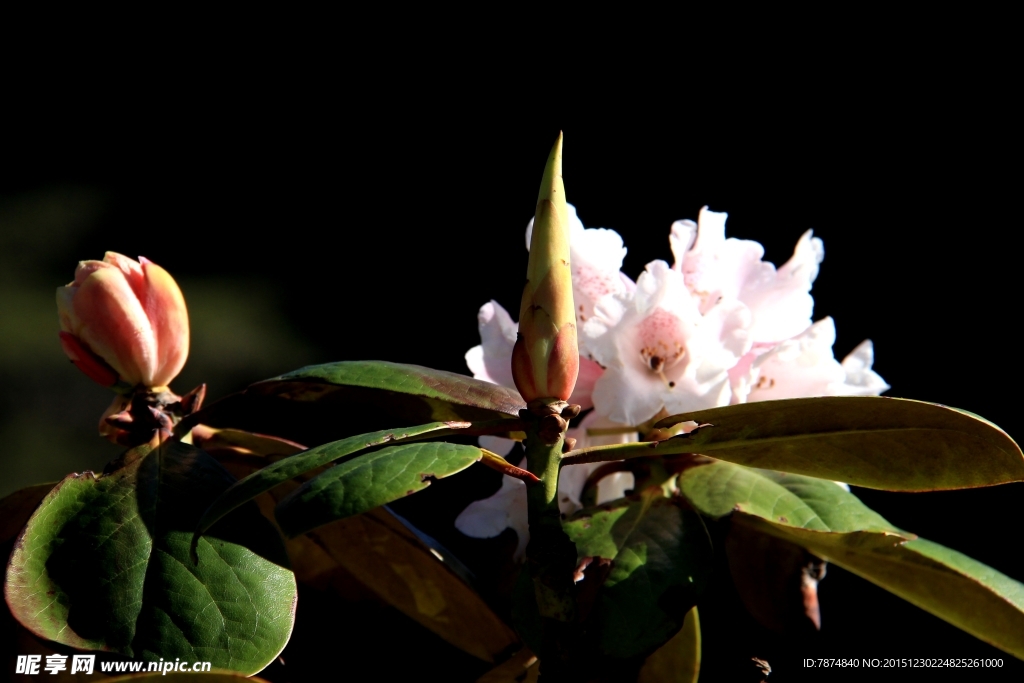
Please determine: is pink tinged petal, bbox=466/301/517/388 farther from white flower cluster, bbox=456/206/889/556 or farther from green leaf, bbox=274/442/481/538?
green leaf, bbox=274/442/481/538

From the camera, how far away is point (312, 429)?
1164 mm

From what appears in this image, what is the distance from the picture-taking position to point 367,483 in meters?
0.33

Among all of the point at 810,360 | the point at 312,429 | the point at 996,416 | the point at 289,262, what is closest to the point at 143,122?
the point at 289,262

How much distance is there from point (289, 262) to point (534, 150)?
0.54 m

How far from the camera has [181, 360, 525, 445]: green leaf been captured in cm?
46

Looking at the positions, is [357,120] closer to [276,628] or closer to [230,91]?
[230,91]

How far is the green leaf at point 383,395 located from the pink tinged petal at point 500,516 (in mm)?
77

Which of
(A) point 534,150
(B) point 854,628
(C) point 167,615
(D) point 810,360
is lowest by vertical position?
(B) point 854,628

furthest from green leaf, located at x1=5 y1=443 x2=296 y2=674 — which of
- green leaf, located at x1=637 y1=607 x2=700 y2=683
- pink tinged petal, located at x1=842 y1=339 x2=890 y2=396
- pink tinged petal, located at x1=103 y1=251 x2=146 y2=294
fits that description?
pink tinged petal, located at x1=842 y1=339 x2=890 y2=396

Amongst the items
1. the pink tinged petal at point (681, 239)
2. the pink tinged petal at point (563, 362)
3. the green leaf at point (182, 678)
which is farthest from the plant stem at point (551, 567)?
the pink tinged petal at point (681, 239)

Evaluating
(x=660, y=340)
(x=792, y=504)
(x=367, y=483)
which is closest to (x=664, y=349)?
(x=660, y=340)

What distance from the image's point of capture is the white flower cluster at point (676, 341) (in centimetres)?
52

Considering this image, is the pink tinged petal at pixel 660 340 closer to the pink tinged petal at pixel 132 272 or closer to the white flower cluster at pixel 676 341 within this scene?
the white flower cluster at pixel 676 341

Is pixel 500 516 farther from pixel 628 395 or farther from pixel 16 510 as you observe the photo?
pixel 16 510
